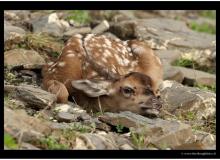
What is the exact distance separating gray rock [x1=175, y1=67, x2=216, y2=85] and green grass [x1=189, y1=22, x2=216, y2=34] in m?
3.93

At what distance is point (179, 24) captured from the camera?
17.2 meters

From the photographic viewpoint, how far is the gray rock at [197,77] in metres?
13.3

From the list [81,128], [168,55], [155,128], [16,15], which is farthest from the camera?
[16,15]

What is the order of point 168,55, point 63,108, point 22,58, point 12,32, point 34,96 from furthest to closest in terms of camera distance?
point 168,55 < point 12,32 < point 22,58 < point 63,108 < point 34,96

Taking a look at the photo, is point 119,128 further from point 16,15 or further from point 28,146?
point 16,15

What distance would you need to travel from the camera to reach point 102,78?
10.5 m

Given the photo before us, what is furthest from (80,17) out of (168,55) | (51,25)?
(168,55)

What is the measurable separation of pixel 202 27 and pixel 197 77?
15.3 ft

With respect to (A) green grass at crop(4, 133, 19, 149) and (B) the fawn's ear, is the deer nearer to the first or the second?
(B) the fawn's ear

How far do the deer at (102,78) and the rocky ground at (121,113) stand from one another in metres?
0.24

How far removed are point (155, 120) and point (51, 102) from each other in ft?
4.38

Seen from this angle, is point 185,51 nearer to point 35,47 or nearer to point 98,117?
point 35,47

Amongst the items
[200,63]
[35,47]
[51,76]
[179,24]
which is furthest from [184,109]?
[179,24]

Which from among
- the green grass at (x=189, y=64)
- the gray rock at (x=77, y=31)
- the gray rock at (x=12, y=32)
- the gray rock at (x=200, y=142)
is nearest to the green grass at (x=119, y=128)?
the gray rock at (x=200, y=142)
